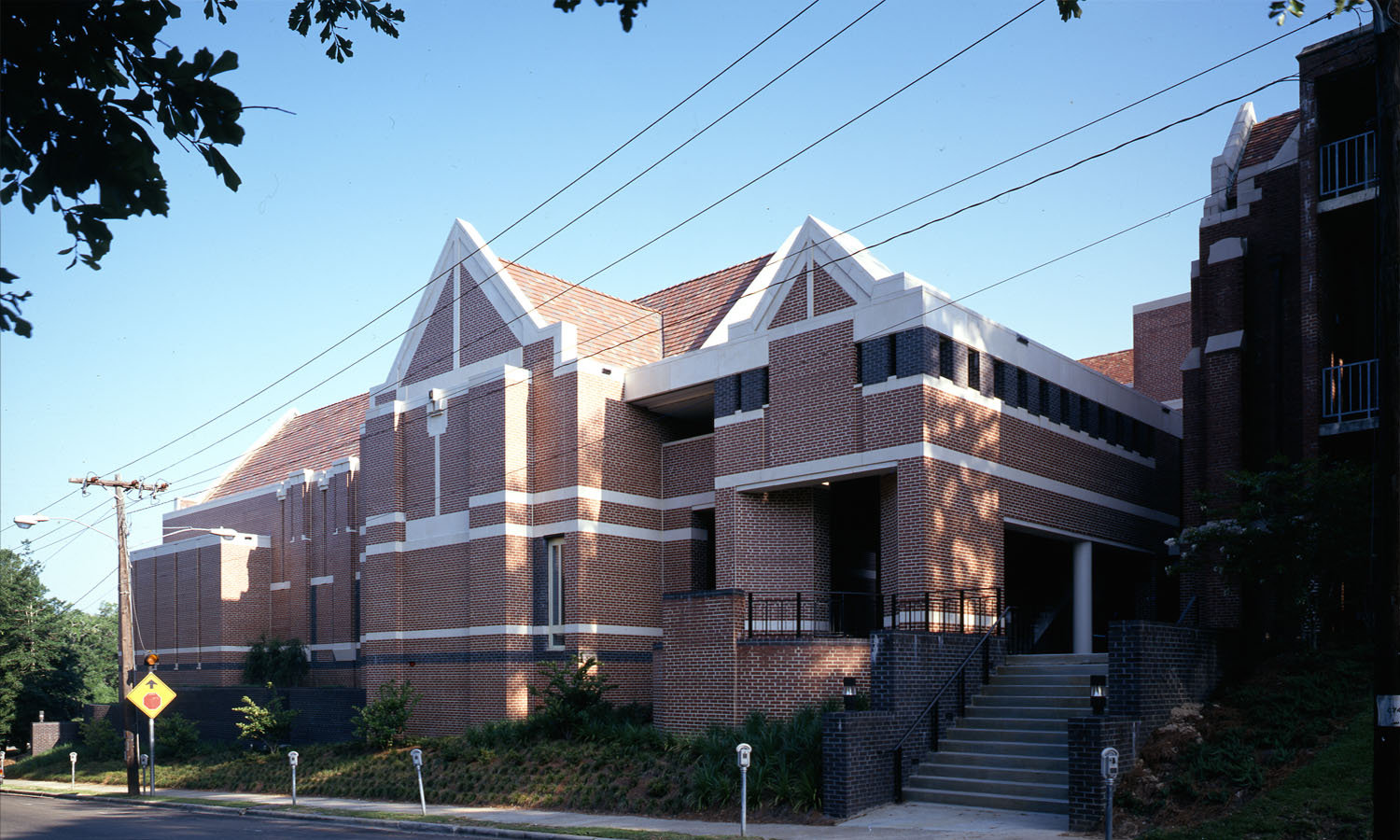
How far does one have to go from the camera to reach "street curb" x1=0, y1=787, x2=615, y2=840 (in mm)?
19016

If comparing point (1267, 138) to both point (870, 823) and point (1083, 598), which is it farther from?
point (870, 823)

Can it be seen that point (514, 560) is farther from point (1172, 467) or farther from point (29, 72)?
point (29, 72)

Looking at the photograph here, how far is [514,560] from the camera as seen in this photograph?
30.0m

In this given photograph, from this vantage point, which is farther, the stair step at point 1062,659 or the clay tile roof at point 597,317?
the clay tile roof at point 597,317

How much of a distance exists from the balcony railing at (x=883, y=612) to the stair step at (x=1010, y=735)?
7.41 feet

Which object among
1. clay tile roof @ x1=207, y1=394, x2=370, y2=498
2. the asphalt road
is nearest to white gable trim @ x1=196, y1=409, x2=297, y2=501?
clay tile roof @ x1=207, y1=394, x2=370, y2=498

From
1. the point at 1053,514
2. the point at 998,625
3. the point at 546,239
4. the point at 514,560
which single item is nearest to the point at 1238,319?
the point at 1053,514

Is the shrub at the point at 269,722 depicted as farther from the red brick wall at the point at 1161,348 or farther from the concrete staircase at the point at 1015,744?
the red brick wall at the point at 1161,348

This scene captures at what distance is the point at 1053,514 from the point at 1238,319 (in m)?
6.04

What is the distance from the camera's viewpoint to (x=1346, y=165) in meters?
22.8

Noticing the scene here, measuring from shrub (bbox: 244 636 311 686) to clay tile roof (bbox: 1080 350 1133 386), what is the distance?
3134 centimetres

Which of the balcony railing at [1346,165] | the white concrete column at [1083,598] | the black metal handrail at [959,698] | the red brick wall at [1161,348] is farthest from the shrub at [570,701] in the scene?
the red brick wall at [1161,348]

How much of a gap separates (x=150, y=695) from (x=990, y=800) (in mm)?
21470

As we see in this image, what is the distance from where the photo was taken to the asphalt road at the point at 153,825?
19906 millimetres
